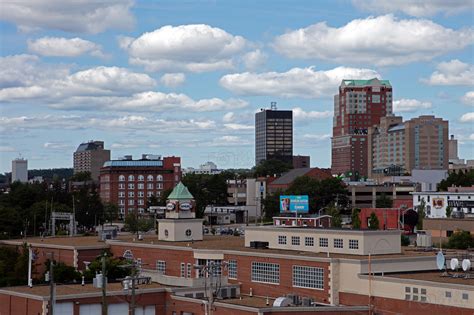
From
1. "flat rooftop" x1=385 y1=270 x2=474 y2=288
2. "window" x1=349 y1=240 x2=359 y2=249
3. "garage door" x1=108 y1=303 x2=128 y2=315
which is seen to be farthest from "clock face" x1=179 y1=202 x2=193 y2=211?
"flat rooftop" x1=385 y1=270 x2=474 y2=288

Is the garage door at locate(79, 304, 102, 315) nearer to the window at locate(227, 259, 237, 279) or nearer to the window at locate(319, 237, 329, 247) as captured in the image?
the window at locate(227, 259, 237, 279)

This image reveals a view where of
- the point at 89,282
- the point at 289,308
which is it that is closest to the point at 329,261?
the point at 289,308

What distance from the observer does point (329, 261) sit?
64.4m

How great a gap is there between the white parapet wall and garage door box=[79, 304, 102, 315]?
57.8 ft

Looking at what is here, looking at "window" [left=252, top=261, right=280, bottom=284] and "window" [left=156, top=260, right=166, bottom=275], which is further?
"window" [left=156, top=260, right=166, bottom=275]

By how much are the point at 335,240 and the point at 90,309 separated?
20.2 metres

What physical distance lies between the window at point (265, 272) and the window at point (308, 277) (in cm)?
214

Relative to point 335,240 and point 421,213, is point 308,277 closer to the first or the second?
point 335,240

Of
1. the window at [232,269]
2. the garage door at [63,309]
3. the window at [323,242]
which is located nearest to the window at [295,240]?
the window at [323,242]

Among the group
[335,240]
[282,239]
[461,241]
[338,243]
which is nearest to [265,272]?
[282,239]

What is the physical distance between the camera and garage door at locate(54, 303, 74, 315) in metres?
63.9

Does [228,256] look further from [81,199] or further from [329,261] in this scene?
[81,199]

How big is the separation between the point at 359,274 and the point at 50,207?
107148 mm

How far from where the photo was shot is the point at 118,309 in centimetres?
6650
